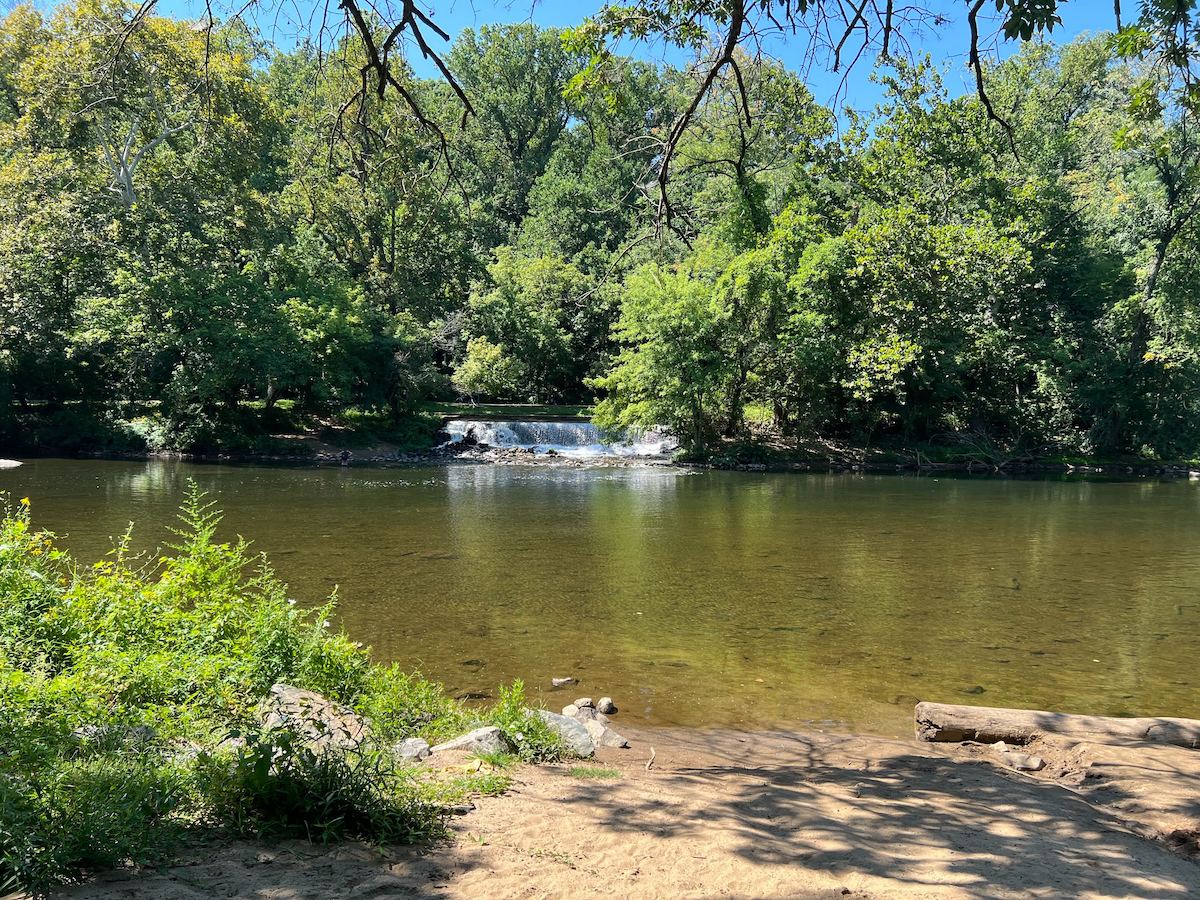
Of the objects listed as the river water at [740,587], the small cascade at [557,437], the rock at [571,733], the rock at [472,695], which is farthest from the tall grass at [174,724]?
the small cascade at [557,437]

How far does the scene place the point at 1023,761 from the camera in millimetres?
5312

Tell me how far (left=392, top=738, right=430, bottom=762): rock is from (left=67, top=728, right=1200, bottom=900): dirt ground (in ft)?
2.05

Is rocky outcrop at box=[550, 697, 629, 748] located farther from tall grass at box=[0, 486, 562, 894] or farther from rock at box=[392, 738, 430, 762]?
rock at box=[392, 738, 430, 762]

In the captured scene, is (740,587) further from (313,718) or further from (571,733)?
(313,718)

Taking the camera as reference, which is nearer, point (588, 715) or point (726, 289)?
point (588, 715)

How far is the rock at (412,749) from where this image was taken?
175 inches

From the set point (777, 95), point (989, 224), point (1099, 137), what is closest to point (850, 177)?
point (989, 224)

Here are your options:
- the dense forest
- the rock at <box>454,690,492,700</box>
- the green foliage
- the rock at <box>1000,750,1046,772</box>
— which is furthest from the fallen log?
the dense forest

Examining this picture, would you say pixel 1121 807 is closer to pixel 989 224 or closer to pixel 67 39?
pixel 989 224

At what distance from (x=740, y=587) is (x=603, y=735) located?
559cm

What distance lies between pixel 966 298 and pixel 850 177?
632 centimetres

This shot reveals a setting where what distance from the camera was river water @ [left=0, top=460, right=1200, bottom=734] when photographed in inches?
286

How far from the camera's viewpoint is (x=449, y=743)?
15.7 ft

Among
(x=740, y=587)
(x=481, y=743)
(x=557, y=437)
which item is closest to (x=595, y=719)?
(x=481, y=743)
